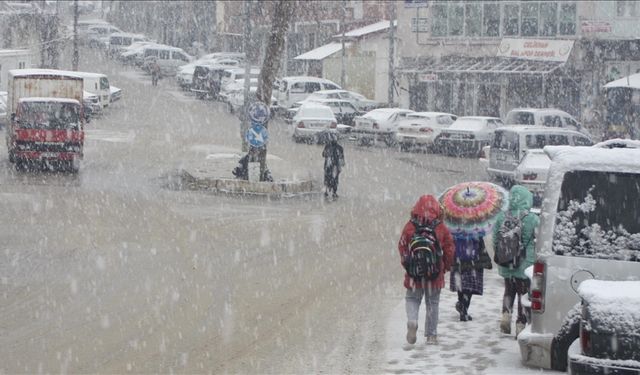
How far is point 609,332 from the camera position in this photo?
286 inches

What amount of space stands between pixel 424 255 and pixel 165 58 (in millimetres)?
56811

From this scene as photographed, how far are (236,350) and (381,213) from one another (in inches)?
438

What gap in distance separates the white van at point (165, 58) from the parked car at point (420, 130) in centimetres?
3035

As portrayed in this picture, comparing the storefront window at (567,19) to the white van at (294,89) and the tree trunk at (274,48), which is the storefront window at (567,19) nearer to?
the white van at (294,89)

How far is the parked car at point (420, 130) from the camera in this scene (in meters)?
35.4

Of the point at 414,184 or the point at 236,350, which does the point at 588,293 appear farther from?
the point at 414,184

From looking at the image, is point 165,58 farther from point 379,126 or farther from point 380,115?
point 379,126

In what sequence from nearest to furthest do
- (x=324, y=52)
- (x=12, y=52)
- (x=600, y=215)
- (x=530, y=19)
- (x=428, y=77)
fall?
(x=600, y=215)
(x=530, y=19)
(x=428, y=77)
(x=12, y=52)
(x=324, y=52)

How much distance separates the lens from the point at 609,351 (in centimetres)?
730

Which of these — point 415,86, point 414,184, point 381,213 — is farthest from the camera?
point 415,86

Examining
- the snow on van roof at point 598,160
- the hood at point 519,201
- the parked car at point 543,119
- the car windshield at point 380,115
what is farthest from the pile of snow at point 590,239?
the car windshield at point 380,115

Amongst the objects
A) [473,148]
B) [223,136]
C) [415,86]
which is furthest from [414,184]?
[415,86]

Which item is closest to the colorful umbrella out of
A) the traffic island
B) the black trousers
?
the black trousers

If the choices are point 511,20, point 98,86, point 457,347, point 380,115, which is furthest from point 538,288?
point 98,86
